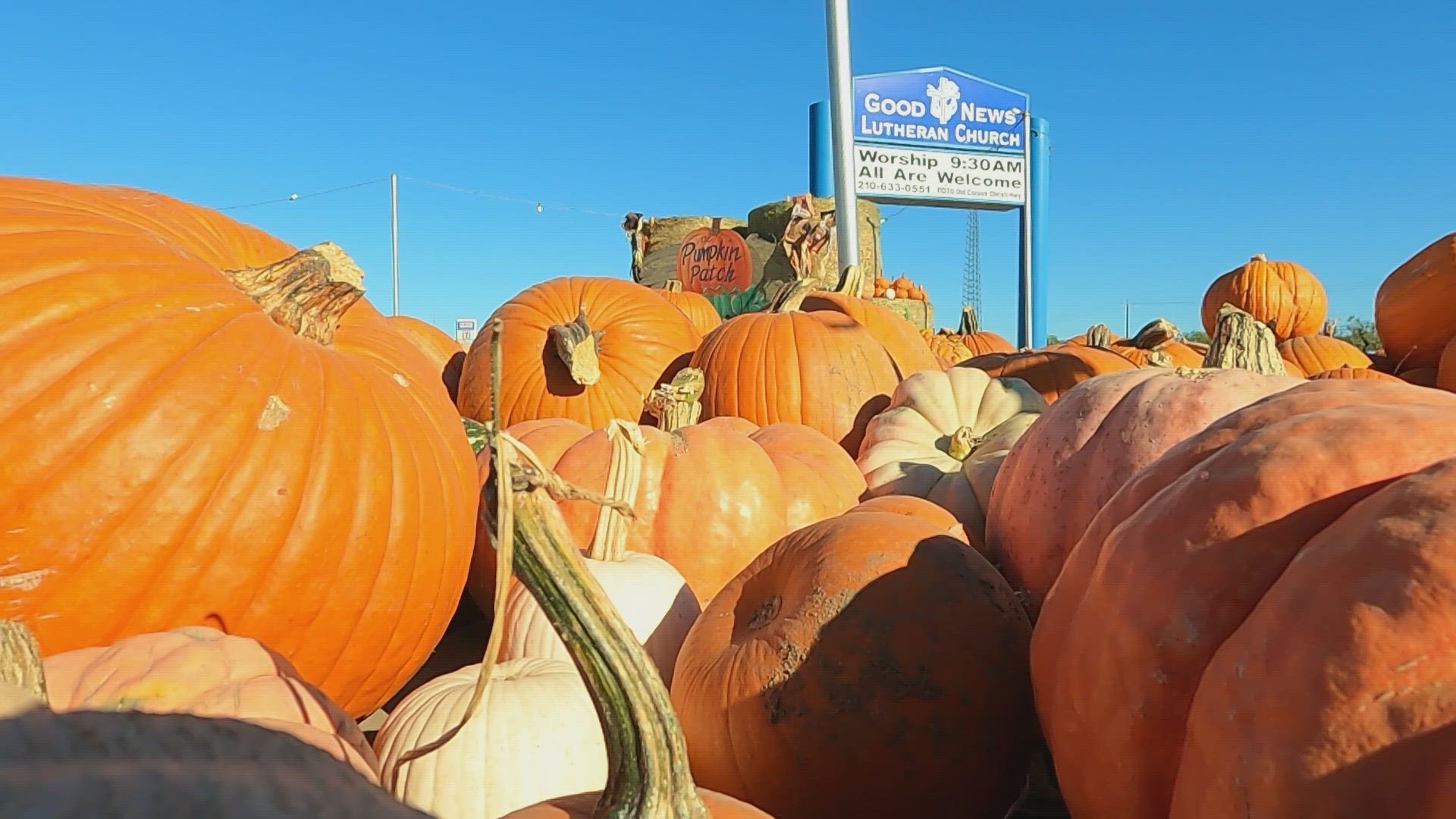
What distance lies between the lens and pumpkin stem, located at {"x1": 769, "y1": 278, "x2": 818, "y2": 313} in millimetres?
4379

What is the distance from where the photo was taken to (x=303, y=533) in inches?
58.3

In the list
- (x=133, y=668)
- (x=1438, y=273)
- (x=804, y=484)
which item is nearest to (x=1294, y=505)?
(x=133, y=668)

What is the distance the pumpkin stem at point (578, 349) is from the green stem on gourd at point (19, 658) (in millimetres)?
2863

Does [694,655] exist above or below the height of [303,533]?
below

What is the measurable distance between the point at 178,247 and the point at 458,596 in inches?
33.7

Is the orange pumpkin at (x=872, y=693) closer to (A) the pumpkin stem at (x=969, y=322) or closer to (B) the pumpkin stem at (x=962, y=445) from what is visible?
(B) the pumpkin stem at (x=962, y=445)

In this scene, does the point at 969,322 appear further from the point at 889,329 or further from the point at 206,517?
the point at 206,517

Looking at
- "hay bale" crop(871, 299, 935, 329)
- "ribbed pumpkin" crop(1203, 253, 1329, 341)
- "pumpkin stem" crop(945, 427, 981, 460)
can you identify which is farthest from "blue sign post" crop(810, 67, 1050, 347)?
"pumpkin stem" crop(945, 427, 981, 460)

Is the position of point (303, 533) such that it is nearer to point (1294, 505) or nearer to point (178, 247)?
point (178, 247)

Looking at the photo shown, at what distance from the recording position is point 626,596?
1.92 meters

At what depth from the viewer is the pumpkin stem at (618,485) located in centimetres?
205

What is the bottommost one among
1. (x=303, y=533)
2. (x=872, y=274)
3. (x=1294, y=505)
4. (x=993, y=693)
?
(x=993, y=693)

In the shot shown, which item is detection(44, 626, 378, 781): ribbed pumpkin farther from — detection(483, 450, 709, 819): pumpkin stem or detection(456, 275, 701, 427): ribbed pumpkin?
detection(456, 275, 701, 427): ribbed pumpkin

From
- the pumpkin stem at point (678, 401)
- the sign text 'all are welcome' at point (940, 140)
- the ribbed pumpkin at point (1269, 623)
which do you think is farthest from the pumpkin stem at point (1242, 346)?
the sign text 'all are welcome' at point (940, 140)
